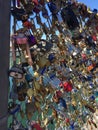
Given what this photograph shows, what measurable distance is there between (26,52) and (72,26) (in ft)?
2.95

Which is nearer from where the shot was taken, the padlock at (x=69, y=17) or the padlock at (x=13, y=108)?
the padlock at (x=13, y=108)

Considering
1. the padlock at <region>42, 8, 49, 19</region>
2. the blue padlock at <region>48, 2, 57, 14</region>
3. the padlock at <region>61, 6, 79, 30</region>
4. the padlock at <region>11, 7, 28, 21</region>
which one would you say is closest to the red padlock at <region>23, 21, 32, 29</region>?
the padlock at <region>11, 7, 28, 21</region>

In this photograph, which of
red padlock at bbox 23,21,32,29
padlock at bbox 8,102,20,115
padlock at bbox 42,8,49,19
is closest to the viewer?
padlock at bbox 8,102,20,115

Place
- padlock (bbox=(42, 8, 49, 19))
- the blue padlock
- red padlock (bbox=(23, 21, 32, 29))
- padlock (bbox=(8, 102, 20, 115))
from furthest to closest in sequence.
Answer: the blue padlock, padlock (bbox=(42, 8, 49, 19)), red padlock (bbox=(23, 21, 32, 29)), padlock (bbox=(8, 102, 20, 115))

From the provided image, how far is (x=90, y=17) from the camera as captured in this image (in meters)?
2.77

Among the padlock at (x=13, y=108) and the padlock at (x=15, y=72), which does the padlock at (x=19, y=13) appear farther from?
the padlock at (x=13, y=108)

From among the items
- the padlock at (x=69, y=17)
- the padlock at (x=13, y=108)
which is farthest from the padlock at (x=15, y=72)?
the padlock at (x=69, y=17)

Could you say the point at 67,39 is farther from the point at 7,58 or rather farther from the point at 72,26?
the point at 7,58

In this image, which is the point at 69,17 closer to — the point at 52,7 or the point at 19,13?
the point at 52,7

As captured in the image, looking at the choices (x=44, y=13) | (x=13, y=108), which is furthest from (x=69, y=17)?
(x=13, y=108)

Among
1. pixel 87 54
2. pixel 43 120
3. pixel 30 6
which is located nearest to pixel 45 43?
pixel 30 6

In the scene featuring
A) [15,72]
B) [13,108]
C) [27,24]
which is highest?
[27,24]

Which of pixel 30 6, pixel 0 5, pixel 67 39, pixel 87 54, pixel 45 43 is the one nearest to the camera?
pixel 0 5

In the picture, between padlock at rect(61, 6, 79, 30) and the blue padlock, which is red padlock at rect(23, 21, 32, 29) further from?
padlock at rect(61, 6, 79, 30)
